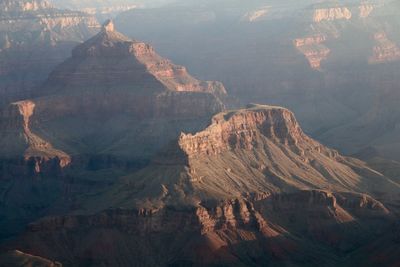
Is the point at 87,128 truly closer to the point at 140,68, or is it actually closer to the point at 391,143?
the point at 140,68

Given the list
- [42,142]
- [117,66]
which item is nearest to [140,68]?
[117,66]

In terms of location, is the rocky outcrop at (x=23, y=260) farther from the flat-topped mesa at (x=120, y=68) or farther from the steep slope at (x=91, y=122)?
the flat-topped mesa at (x=120, y=68)

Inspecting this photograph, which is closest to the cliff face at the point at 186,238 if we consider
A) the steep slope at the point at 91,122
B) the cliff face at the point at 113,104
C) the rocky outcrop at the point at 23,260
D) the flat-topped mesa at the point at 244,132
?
the rocky outcrop at the point at 23,260

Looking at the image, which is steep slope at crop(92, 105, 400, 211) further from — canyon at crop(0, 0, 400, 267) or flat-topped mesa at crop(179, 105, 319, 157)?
canyon at crop(0, 0, 400, 267)

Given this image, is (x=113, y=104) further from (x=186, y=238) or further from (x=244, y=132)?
(x=186, y=238)

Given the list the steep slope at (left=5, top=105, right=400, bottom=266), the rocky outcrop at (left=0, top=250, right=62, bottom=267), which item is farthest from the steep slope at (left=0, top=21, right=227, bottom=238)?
the rocky outcrop at (left=0, top=250, right=62, bottom=267)

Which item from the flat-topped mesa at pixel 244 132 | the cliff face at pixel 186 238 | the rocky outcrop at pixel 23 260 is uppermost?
the flat-topped mesa at pixel 244 132

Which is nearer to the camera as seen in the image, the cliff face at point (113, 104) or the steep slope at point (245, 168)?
the steep slope at point (245, 168)

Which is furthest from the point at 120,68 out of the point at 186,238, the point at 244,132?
the point at 186,238
